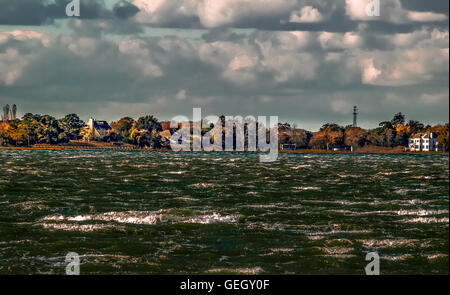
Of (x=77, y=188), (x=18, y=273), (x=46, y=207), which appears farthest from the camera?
(x=77, y=188)

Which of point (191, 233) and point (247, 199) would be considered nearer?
point (191, 233)

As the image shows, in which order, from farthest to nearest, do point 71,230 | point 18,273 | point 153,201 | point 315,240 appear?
point 153,201
point 71,230
point 315,240
point 18,273

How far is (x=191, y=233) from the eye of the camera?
100.0 feet

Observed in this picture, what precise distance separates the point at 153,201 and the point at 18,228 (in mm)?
14397

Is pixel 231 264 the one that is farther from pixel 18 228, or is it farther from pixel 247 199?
pixel 247 199

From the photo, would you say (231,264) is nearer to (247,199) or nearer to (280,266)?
(280,266)

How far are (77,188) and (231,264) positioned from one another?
33.8m

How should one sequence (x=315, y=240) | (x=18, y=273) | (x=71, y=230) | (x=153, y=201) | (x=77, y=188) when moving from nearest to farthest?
1. (x=18, y=273)
2. (x=315, y=240)
3. (x=71, y=230)
4. (x=153, y=201)
5. (x=77, y=188)
